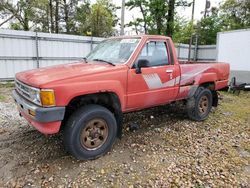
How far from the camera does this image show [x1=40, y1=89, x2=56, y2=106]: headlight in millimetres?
3084

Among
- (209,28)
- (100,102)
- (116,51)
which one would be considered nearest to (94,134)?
(100,102)

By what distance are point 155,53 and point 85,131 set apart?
82.5 inches

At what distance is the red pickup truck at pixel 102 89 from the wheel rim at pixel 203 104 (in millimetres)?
456

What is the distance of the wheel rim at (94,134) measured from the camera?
3.54 metres

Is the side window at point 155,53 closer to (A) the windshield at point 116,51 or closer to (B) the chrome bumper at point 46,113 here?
(A) the windshield at point 116,51

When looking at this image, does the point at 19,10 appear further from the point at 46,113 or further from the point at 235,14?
the point at 46,113

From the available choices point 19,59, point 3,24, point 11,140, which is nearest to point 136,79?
point 11,140

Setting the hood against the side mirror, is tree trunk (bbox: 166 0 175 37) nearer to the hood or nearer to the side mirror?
the side mirror

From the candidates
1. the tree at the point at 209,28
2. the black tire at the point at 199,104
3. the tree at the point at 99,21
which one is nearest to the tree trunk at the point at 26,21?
the tree at the point at 99,21

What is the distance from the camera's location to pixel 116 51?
4422mm

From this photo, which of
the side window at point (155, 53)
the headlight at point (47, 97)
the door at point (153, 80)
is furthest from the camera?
the side window at point (155, 53)

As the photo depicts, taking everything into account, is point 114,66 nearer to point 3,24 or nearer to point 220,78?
point 220,78

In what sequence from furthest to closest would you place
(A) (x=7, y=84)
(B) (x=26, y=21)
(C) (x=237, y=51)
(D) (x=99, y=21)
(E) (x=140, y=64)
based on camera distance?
1. (B) (x=26, y=21)
2. (D) (x=99, y=21)
3. (C) (x=237, y=51)
4. (A) (x=7, y=84)
5. (E) (x=140, y=64)

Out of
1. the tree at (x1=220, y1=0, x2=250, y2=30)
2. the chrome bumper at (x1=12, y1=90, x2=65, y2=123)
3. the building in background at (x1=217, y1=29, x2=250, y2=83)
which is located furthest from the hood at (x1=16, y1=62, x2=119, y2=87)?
the tree at (x1=220, y1=0, x2=250, y2=30)
